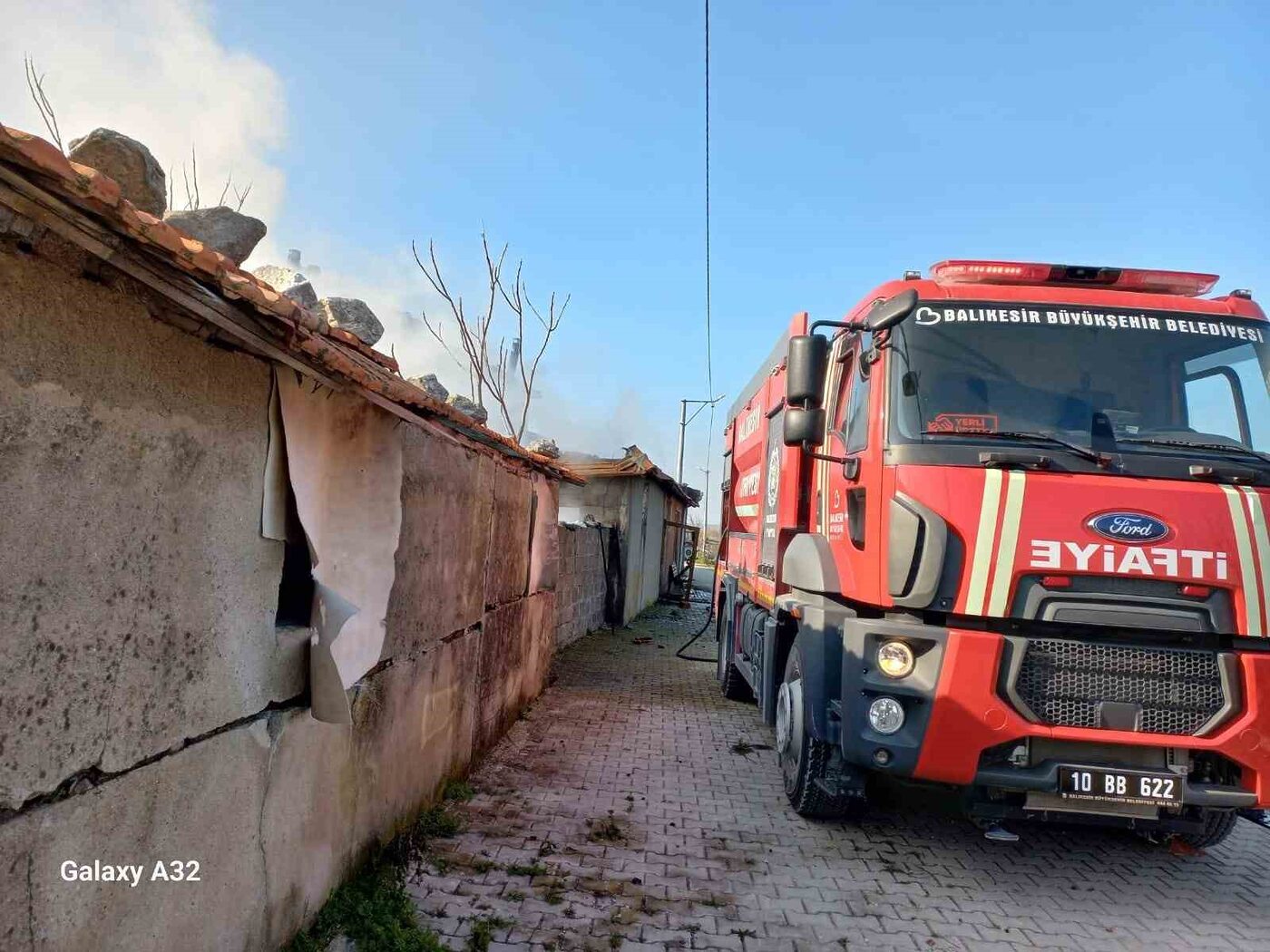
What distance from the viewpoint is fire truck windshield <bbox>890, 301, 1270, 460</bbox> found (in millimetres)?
3867

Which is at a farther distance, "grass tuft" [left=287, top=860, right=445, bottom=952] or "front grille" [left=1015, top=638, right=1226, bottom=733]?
"front grille" [left=1015, top=638, right=1226, bottom=733]

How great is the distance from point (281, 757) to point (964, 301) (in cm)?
390

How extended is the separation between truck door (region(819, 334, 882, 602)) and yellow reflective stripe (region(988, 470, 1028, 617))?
554mm

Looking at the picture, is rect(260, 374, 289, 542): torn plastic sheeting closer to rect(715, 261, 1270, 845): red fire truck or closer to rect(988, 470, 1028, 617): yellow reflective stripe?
rect(715, 261, 1270, 845): red fire truck

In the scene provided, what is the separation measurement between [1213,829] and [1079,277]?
3204mm

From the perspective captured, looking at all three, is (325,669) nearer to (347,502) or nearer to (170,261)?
(347,502)

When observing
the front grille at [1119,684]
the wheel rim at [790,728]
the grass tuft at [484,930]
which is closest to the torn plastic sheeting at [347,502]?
the grass tuft at [484,930]

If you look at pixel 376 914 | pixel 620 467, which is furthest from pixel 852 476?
pixel 620 467

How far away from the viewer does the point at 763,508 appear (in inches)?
256

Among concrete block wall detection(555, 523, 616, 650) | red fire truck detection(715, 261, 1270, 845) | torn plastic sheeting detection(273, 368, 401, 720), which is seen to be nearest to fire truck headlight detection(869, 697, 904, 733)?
red fire truck detection(715, 261, 1270, 845)

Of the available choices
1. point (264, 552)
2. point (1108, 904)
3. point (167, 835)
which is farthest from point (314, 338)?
point (1108, 904)

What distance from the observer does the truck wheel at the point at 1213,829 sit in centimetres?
414

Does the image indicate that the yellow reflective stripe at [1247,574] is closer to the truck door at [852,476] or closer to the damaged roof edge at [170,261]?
the truck door at [852,476]

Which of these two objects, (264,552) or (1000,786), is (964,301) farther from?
(264,552)
